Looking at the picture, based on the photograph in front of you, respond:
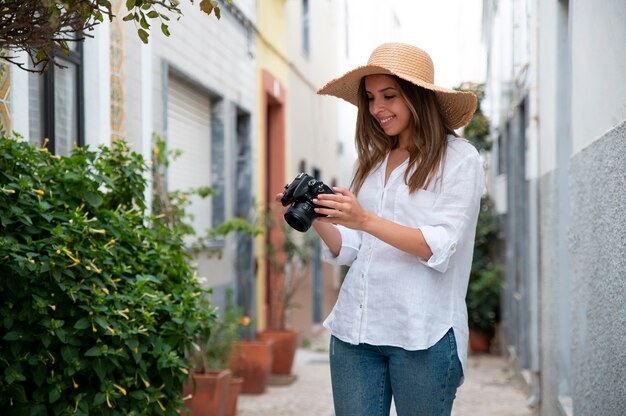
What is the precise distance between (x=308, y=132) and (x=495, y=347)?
12.9 feet

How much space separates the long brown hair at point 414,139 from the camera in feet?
8.97

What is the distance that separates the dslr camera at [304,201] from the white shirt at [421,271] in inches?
10.6

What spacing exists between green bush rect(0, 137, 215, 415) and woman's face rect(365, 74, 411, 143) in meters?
1.08

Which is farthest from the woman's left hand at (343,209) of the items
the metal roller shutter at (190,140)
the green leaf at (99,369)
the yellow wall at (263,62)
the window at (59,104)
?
the yellow wall at (263,62)

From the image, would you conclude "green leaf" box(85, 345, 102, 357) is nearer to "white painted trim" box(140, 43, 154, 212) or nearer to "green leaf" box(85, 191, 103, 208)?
"green leaf" box(85, 191, 103, 208)

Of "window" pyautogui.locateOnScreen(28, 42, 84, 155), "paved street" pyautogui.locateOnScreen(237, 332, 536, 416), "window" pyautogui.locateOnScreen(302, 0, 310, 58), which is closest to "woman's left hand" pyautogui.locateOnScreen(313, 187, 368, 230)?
"window" pyautogui.locateOnScreen(28, 42, 84, 155)

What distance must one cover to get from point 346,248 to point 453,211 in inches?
15.3

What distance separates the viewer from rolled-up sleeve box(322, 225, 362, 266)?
2.89 meters

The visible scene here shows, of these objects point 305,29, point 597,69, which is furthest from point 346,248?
point 305,29

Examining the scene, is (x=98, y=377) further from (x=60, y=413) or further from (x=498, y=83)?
(x=498, y=83)

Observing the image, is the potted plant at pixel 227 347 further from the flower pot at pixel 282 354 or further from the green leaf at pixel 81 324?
the green leaf at pixel 81 324

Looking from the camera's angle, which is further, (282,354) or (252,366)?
(282,354)

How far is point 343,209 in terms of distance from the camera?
256cm

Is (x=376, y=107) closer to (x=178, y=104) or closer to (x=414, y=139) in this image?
(x=414, y=139)
